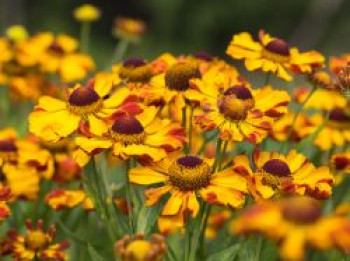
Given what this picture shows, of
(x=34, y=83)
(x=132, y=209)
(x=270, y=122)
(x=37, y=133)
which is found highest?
(x=270, y=122)

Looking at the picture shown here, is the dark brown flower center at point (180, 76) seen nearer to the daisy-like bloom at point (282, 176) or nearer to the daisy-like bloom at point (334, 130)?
the daisy-like bloom at point (282, 176)

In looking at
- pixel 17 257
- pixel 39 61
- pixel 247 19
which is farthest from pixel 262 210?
pixel 247 19

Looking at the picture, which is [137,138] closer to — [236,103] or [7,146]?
[236,103]

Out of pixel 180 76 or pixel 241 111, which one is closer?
pixel 241 111

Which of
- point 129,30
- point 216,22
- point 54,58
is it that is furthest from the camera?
point 216,22

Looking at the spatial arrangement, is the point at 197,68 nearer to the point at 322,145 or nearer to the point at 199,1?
the point at 322,145

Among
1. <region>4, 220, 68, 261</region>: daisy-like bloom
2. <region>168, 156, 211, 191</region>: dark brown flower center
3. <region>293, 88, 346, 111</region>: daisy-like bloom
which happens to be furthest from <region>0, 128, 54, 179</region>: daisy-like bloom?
<region>293, 88, 346, 111</region>: daisy-like bloom

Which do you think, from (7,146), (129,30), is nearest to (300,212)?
(7,146)
